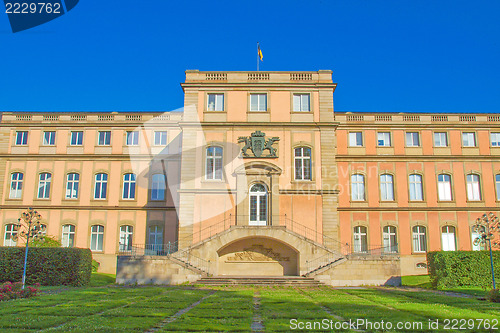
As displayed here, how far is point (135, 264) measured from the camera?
25547 millimetres

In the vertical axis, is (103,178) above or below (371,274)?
above

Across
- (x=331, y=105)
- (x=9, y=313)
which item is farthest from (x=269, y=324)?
(x=331, y=105)

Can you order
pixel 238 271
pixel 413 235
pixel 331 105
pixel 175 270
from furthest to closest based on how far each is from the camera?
1. pixel 413 235
2. pixel 331 105
3. pixel 238 271
4. pixel 175 270

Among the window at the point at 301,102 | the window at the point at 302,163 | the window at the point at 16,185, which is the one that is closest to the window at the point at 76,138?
the window at the point at 16,185

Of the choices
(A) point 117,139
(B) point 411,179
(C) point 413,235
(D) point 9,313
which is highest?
(A) point 117,139

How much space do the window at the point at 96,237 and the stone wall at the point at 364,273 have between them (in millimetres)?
18255

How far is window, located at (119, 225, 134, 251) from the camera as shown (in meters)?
34.3

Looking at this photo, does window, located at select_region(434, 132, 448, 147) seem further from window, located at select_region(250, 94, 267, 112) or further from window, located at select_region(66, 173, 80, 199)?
window, located at select_region(66, 173, 80, 199)

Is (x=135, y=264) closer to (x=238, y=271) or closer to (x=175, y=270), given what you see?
(x=175, y=270)

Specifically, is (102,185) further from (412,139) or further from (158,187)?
(412,139)

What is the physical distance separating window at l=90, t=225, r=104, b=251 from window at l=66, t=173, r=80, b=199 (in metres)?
3.18

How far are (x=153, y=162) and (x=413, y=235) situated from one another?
846 inches

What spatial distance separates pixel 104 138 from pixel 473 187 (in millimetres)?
30406

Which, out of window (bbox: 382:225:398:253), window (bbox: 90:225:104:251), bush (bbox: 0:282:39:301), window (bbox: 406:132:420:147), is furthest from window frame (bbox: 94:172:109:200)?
window (bbox: 406:132:420:147)
